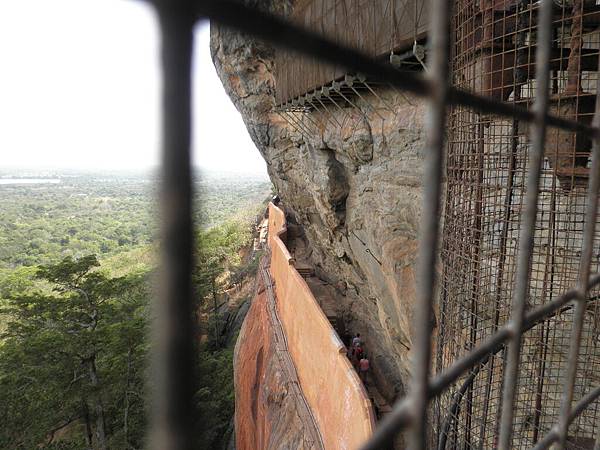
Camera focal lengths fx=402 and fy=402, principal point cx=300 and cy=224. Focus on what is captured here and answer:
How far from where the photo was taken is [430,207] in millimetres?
788

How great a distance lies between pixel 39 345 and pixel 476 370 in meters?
10.4

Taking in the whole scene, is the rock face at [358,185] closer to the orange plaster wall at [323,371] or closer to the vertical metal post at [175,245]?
the orange plaster wall at [323,371]

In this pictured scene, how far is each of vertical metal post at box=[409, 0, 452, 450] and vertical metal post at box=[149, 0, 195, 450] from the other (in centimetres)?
47

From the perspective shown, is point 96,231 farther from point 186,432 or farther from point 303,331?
point 186,432

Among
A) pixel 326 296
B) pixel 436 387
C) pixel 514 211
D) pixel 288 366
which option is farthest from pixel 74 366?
pixel 436 387

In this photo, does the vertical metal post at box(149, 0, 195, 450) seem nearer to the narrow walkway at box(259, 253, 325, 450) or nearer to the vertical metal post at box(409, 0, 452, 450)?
the vertical metal post at box(409, 0, 452, 450)

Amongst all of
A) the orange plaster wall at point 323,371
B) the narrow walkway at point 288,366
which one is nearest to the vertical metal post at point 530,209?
the orange plaster wall at point 323,371

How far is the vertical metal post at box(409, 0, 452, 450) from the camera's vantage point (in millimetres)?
749

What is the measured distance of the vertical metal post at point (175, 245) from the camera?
0.50m

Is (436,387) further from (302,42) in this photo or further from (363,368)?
(363,368)

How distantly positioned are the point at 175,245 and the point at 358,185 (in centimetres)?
710

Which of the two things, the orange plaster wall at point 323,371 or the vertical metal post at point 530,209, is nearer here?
the vertical metal post at point 530,209

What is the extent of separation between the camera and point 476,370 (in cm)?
365

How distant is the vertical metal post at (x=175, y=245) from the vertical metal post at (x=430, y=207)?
1.53ft
